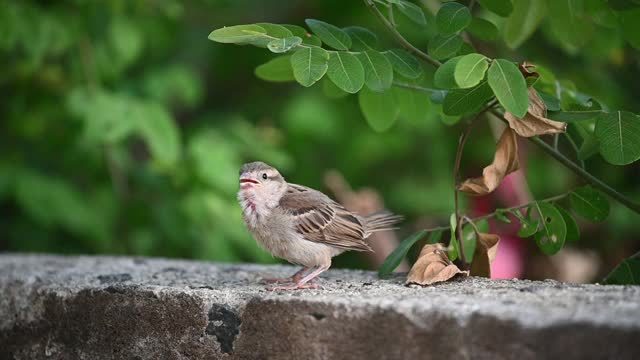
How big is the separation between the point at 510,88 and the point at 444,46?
1.19 ft

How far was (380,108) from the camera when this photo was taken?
11.5ft

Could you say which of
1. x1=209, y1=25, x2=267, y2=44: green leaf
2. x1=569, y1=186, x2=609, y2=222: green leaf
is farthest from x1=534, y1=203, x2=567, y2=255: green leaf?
x1=209, y1=25, x2=267, y2=44: green leaf

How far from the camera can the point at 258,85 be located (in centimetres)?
730

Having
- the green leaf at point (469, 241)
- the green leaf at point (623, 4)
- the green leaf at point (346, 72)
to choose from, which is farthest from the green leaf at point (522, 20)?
the green leaf at point (346, 72)

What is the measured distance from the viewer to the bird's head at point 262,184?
11.9 feet

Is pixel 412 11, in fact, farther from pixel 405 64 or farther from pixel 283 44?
pixel 283 44

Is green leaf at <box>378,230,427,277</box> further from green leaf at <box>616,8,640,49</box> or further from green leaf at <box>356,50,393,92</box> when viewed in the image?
green leaf at <box>616,8,640,49</box>

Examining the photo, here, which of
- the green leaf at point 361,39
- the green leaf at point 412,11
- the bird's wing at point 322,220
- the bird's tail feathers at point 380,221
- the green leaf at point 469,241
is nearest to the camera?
the green leaf at point 412,11

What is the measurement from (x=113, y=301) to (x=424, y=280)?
1043mm

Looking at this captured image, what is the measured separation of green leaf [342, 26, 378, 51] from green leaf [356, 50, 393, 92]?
7.0 inches

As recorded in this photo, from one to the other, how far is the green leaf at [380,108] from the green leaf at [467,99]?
0.59 m

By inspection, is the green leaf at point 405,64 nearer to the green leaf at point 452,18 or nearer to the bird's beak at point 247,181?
the green leaf at point 452,18

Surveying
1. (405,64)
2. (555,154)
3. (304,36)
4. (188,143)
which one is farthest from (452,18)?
(188,143)

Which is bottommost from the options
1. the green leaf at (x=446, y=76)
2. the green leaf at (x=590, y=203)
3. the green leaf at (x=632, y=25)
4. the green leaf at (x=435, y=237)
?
the green leaf at (x=435, y=237)
